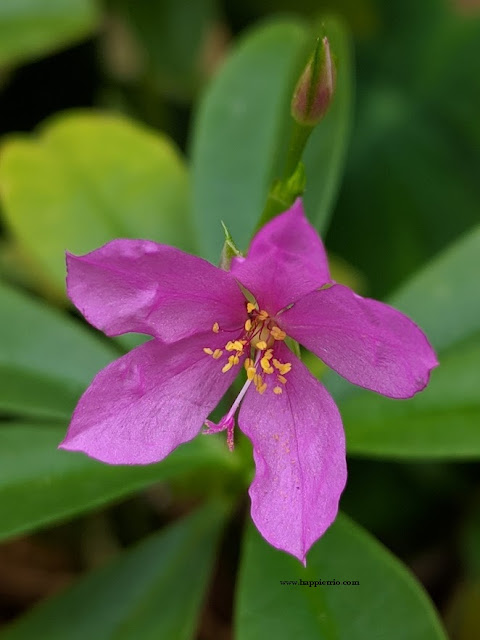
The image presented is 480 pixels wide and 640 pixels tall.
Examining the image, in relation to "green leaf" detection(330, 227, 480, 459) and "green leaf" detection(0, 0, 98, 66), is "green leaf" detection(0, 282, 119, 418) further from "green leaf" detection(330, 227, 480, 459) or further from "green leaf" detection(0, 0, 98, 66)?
"green leaf" detection(0, 0, 98, 66)

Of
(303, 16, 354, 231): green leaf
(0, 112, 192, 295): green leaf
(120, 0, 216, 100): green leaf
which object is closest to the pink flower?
(303, 16, 354, 231): green leaf

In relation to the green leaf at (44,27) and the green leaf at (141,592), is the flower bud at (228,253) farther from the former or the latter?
the green leaf at (44,27)

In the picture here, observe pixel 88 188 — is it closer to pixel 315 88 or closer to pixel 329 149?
pixel 329 149

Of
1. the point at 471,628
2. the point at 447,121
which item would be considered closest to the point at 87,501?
the point at 471,628

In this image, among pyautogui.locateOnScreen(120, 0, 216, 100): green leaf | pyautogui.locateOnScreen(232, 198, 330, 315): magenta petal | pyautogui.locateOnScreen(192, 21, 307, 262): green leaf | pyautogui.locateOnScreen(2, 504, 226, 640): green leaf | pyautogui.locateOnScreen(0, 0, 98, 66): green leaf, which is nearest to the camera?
pyautogui.locateOnScreen(232, 198, 330, 315): magenta petal

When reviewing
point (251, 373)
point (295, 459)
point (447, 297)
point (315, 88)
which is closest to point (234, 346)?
point (251, 373)

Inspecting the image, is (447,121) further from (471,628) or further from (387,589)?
(387,589)
